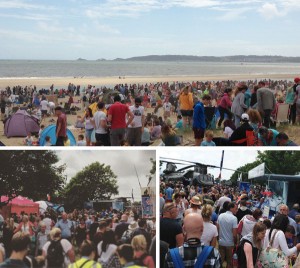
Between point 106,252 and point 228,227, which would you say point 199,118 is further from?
point 106,252

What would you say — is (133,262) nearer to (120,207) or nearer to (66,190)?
(120,207)

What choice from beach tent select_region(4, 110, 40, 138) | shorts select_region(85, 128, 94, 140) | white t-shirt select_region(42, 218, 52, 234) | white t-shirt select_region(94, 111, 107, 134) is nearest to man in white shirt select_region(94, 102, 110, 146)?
white t-shirt select_region(94, 111, 107, 134)

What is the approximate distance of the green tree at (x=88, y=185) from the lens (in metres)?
4.43

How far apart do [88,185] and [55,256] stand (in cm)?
66

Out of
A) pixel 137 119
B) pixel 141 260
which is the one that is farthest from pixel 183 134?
pixel 141 260

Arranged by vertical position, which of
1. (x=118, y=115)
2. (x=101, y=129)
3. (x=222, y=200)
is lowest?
(x=222, y=200)

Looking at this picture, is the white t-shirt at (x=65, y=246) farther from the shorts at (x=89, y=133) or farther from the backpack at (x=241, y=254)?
the shorts at (x=89, y=133)

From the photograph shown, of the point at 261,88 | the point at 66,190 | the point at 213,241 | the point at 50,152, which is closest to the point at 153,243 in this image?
the point at 213,241

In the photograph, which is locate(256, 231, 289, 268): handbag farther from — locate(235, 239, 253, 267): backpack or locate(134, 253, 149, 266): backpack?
locate(134, 253, 149, 266): backpack

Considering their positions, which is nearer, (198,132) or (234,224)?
(234,224)

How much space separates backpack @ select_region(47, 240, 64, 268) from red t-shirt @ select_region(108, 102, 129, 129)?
4182 mm

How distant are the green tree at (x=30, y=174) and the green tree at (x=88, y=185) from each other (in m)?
0.11

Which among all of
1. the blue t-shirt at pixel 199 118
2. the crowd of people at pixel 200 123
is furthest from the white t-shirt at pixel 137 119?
the blue t-shirt at pixel 199 118

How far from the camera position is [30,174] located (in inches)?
178
